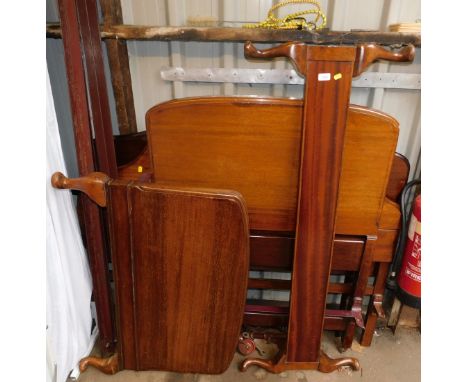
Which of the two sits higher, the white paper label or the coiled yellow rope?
the coiled yellow rope

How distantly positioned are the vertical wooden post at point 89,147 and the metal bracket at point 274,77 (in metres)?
0.43

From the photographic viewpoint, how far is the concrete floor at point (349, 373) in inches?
56.8

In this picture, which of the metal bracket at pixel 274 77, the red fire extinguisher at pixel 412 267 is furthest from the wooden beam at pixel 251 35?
the red fire extinguisher at pixel 412 267

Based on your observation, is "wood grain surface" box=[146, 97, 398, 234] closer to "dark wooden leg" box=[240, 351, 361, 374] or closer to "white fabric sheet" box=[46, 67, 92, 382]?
"white fabric sheet" box=[46, 67, 92, 382]

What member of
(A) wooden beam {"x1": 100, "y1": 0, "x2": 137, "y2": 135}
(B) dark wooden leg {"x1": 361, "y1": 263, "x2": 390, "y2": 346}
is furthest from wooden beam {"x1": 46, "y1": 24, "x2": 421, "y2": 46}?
(B) dark wooden leg {"x1": 361, "y1": 263, "x2": 390, "y2": 346}

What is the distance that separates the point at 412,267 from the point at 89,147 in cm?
133

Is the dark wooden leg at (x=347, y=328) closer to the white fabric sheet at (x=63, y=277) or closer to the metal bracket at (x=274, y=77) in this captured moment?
the metal bracket at (x=274, y=77)

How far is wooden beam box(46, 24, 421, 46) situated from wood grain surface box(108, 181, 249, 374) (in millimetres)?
670

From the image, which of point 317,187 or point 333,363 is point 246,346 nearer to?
point 333,363

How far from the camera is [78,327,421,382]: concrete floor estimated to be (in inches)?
56.8

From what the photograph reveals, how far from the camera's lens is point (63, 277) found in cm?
126
